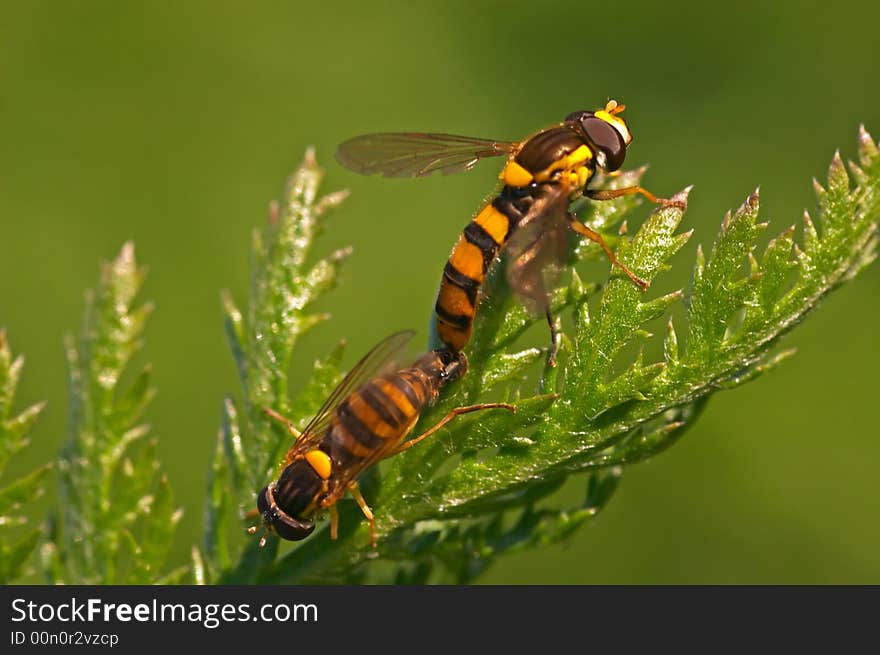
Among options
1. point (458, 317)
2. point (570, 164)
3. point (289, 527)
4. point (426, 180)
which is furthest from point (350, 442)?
point (426, 180)

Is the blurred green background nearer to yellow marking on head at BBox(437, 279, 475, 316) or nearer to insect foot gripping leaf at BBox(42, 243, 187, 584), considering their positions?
insect foot gripping leaf at BBox(42, 243, 187, 584)

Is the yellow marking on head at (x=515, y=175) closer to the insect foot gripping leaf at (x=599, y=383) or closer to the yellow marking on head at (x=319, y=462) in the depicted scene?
the insect foot gripping leaf at (x=599, y=383)

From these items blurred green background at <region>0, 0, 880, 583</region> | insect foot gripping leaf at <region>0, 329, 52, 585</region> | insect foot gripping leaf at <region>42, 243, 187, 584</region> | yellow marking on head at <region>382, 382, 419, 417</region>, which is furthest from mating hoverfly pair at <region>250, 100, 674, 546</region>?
blurred green background at <region>0, 0, 880, 583</region>

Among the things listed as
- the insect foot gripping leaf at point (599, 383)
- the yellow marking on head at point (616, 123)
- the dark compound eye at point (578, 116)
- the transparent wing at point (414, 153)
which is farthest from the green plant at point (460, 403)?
the transparent wing at point (414, 153)

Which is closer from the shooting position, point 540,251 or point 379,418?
point 379,418

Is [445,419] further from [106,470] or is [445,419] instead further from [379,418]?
[106,470]
